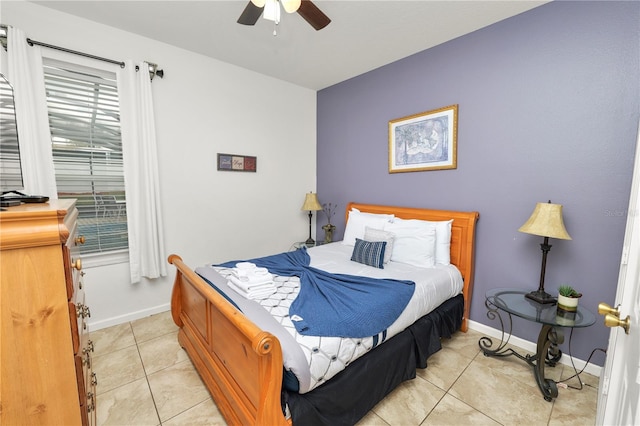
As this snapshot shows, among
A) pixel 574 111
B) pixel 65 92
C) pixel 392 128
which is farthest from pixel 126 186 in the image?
pixel 574 111

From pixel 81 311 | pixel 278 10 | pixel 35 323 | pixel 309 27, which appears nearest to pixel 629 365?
pixel 35 323

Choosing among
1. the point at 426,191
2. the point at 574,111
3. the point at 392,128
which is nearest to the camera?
the point at 574,111

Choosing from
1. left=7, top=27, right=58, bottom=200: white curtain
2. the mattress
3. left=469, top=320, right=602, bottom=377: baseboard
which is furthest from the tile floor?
left=7, top=27, right=58, bottom=200: white curtain

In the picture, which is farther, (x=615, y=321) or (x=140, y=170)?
(x=140, y=170)

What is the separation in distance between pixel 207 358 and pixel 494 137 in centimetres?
294

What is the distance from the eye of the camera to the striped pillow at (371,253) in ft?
8.01

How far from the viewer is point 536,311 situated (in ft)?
6.13

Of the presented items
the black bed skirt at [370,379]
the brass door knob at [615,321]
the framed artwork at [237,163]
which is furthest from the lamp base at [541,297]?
the framed artwork at [237,163]

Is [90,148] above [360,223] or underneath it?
above

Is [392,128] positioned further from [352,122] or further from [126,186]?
[126,186]

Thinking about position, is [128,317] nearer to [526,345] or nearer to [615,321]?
[615,321]

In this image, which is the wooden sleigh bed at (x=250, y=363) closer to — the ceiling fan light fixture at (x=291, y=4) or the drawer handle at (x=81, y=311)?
the drawer handle at (x=81, y=311)

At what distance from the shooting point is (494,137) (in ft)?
7.93

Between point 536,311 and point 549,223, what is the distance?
0.63 m
